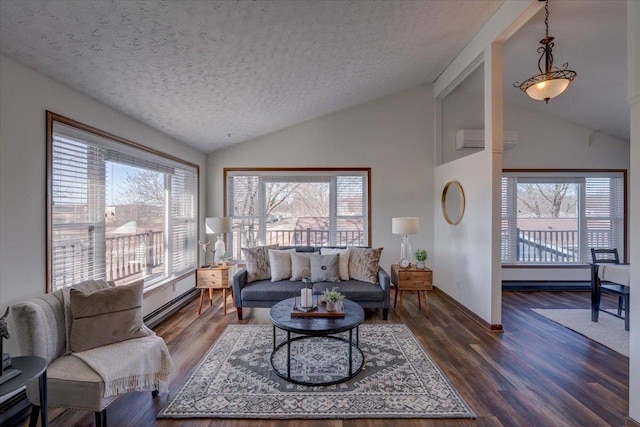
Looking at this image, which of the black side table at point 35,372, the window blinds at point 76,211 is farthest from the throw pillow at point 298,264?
the black side table at point 35,372

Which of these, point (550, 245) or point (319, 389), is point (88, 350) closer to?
point (319, 389)

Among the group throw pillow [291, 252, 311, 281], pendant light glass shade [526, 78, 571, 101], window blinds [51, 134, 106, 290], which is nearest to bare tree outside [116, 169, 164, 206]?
window blinds [51, 134, 106, 290]

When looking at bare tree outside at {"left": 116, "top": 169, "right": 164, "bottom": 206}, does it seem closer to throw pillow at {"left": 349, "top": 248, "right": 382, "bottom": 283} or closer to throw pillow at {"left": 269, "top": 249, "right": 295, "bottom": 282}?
throw pillow at {"left": 269, "top": 249, "right": 295, "bottom": 282}

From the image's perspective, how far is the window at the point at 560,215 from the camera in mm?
5219

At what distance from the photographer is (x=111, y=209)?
298 centimetres

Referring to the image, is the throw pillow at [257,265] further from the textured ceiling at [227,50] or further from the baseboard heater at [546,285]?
the baseboard heater at [546,285]

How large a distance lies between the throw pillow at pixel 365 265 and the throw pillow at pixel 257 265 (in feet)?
3.90

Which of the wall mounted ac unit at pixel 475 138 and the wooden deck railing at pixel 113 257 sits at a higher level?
the wall mounted ac unit at pixel 475 138

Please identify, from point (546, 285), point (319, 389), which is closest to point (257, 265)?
point (319, 389)

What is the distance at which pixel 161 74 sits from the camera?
256 centimetres

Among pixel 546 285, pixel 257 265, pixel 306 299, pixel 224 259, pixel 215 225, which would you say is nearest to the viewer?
pixel 306 299

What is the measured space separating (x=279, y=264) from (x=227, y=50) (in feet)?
8.42

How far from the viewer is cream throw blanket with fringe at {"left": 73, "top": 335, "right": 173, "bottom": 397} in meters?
1.75

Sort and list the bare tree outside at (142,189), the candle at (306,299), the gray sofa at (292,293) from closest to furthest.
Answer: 1. the candle at (306,299)
2. the bare tree outside at (142,189)
3. the gray sofa at (292,293)
